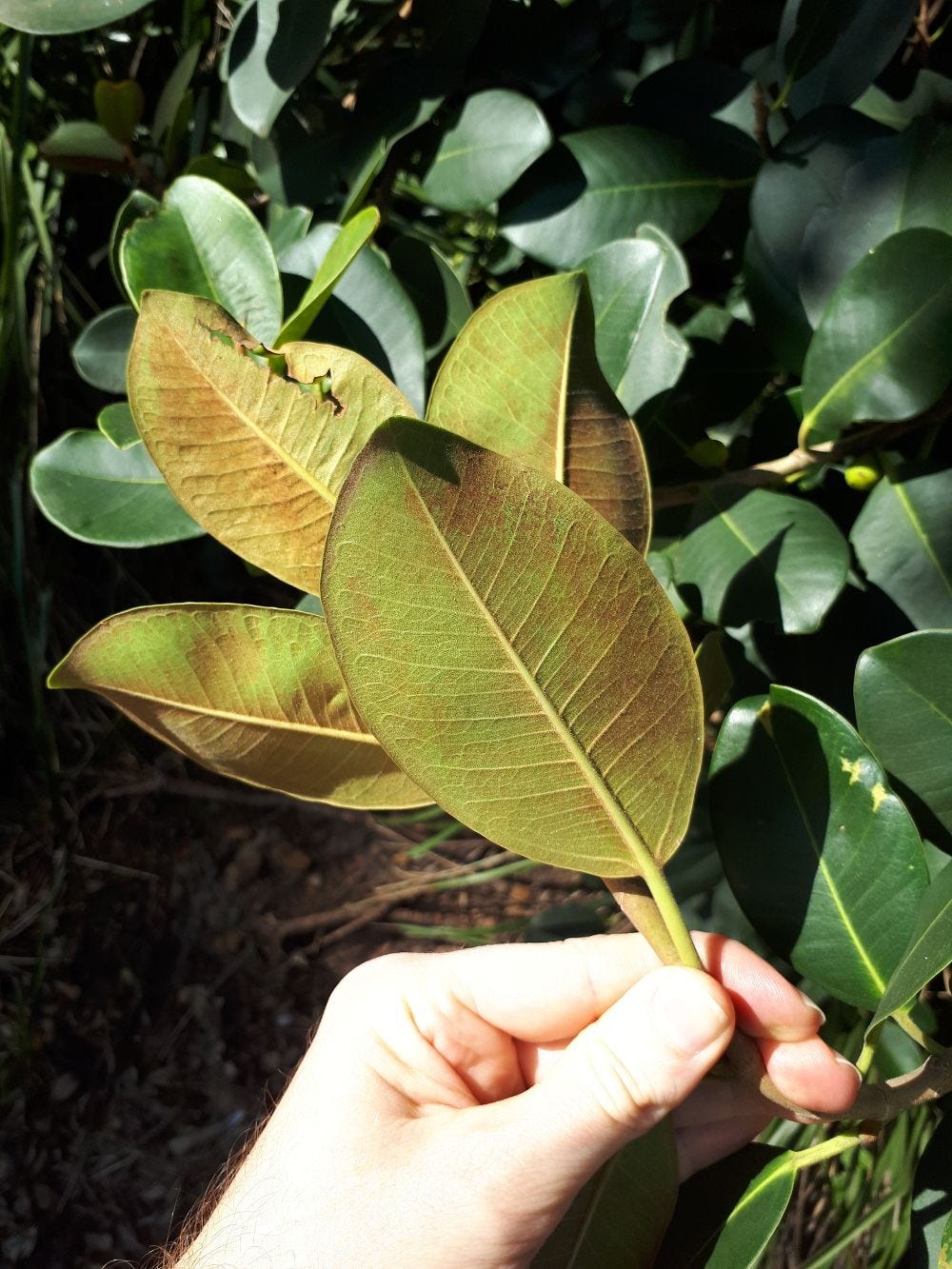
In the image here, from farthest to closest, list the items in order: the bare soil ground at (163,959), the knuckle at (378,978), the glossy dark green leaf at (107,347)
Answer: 1. the bare soil ground at (163,959)
2. the glossy dark green leaf at (107,347)
3. the knuckle at (378,978)

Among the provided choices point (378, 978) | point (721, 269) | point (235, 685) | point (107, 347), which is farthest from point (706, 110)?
point (378, 978)

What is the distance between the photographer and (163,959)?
1.95 metres

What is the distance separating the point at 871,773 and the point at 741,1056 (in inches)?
7.2

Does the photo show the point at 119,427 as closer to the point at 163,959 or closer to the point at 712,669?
the point at 712,669

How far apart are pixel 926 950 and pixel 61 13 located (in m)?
0.87

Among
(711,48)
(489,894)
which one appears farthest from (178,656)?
(489,894)

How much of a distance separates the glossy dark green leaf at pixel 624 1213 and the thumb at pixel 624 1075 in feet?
0.06

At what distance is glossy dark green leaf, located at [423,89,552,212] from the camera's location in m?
0.88

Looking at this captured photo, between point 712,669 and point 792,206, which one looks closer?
point 712,669

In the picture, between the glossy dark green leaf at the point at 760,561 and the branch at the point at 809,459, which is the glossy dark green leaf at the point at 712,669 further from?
the branch at the point at 809,459

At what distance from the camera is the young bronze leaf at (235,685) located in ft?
1.82

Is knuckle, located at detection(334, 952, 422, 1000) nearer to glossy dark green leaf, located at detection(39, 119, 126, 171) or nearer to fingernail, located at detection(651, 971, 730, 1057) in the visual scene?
Answer: fingernail, located at detection(651, 971, 730, 1057)

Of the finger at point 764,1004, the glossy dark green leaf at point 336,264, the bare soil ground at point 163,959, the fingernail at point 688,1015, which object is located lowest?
the bare soil ground at point 163,959

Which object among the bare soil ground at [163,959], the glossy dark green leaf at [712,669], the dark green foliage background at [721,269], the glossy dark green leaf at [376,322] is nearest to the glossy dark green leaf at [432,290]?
the dark green foliage background at [721,269]
